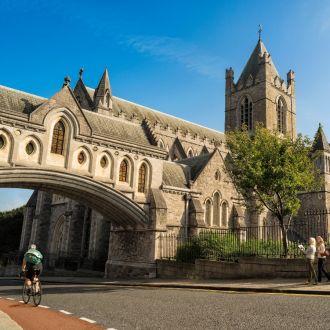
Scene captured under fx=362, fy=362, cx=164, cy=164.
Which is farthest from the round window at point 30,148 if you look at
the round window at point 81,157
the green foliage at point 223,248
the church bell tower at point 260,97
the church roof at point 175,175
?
the church bell tower at point 260,97

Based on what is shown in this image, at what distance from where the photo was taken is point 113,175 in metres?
19.5

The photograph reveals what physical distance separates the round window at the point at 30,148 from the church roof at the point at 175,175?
339 inches

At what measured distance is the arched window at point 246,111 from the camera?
5847cm

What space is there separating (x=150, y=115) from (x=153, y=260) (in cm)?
2606

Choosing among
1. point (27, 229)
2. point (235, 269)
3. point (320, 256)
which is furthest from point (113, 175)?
point (27, 229)

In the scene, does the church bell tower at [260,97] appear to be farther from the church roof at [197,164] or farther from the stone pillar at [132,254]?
the stone pillar at [132,254]

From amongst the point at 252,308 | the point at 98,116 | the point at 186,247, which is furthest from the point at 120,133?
the point at 252,308

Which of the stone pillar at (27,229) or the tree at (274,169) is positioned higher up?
the tree at (274,169)

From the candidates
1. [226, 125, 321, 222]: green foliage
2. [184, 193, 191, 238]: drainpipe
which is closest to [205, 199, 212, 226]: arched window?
[184, 193, 191, 238]: drainpipe

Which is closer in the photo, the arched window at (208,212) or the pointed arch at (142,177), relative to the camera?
the pointed arch at (142,177)

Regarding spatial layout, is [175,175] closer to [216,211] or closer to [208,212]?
[208,212]

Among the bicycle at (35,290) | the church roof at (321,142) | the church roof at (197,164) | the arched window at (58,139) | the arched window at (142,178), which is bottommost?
the bicycle at (35,290)

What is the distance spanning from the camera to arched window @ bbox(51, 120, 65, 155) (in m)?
17.6

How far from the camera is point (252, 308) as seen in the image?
8.00m
